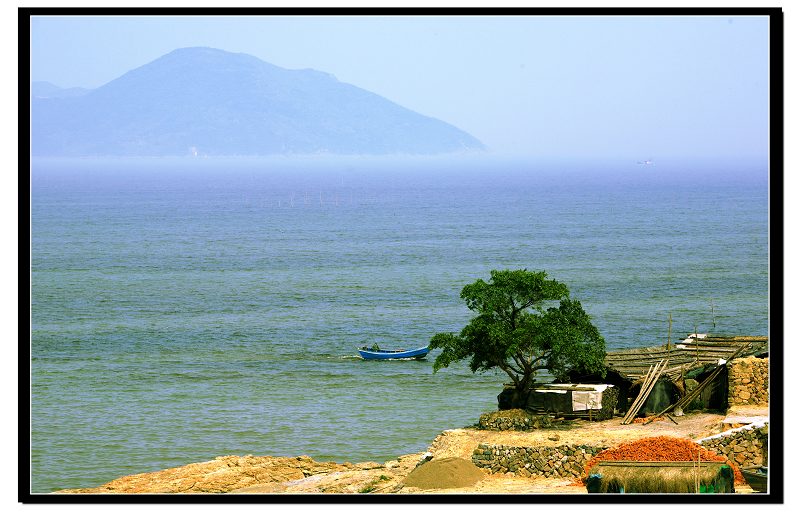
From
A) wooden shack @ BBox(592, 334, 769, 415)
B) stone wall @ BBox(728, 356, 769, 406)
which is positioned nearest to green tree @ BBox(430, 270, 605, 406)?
wooden shack @ BBox(592, 334, 769, 415)

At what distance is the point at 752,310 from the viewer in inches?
2896

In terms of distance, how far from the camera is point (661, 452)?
27516mm

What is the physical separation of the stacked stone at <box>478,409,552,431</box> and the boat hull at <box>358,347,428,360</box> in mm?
21106

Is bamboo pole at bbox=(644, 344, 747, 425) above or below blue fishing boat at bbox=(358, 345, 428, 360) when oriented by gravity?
above

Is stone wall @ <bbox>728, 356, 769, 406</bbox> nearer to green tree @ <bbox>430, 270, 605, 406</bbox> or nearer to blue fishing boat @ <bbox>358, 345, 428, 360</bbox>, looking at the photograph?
green tree @ <bbox>430, 270, 605, 406</bbox>

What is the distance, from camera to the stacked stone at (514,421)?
35.2 meters

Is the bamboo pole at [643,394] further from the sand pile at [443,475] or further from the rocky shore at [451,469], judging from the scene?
the sand pile at [443,475]

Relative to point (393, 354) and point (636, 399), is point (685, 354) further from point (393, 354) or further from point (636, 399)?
point (393, 354)

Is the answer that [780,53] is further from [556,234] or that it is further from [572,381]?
[556,234]

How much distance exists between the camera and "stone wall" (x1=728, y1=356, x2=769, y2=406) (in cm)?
3366

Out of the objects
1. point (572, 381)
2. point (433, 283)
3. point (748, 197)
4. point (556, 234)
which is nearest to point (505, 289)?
point (572, 381)

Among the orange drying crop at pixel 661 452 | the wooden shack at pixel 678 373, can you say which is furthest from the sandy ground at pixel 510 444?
the orange drying crop at pixel 661 452

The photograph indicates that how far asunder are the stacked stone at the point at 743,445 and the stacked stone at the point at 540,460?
256cm

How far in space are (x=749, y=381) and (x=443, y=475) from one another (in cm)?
1007
